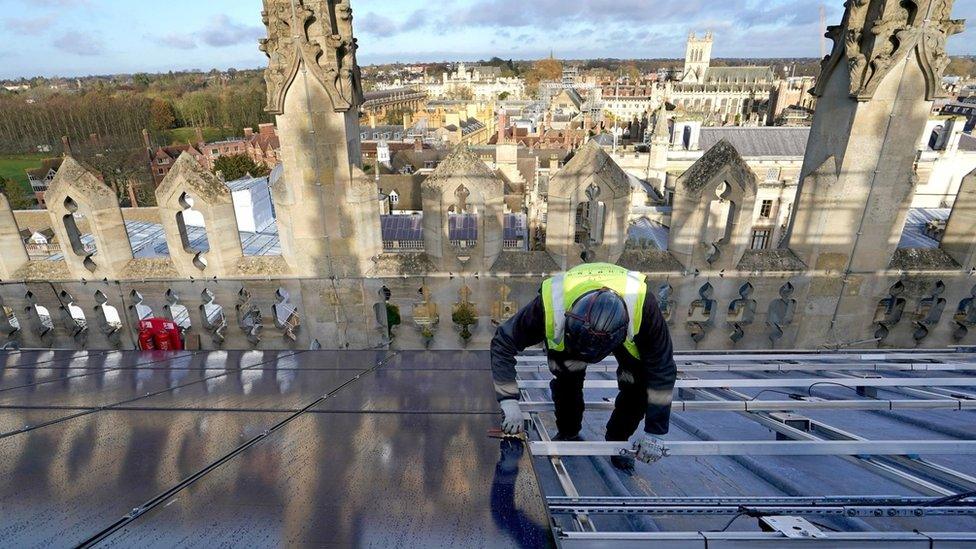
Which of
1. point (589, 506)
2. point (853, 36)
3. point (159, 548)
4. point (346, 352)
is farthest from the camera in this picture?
point (853, 36)

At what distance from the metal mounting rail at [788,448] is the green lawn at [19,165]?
322 ft

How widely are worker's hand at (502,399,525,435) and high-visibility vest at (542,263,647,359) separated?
2.17 ft

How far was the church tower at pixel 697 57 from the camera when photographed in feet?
463

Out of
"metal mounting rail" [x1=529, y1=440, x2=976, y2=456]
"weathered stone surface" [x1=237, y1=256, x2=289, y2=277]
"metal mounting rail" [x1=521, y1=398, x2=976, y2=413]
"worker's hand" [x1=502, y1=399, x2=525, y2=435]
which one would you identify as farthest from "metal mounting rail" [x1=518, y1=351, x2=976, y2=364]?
"weathered stone surface" [x1=237, y1=256, x2=289, y2=277]

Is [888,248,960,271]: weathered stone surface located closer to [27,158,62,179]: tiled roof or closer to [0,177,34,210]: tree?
[0,177,34,210]: tree

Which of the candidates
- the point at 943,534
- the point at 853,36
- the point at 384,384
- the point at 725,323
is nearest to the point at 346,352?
the point at 384,384

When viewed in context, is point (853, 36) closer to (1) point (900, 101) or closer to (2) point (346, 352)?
(1) point (900, 101)

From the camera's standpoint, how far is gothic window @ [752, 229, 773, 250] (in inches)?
1314

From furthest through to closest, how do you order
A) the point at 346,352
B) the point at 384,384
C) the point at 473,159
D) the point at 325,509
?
the point at 473,159
the point at 346,352
the point at 384,384
the point at 325,509

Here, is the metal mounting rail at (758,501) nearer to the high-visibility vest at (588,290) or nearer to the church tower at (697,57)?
the high-visibility vest at (588,290)

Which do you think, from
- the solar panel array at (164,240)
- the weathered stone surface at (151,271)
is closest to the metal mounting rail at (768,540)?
the weathered stone surface at (151,271)

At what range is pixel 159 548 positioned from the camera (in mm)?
2320

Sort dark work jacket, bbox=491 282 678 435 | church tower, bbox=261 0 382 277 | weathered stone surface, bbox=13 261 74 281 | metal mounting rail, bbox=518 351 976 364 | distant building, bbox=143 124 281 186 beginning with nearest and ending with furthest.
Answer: dark work jacket, bbox=491 282 678 435
metal mounting rail, bbox=518 351 976 364
church tower, bbox=261 0 382 277
weathered stone surface, bbox=13 261 74 281
distant building, bbox=143 124 281 186

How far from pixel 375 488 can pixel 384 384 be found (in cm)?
206
